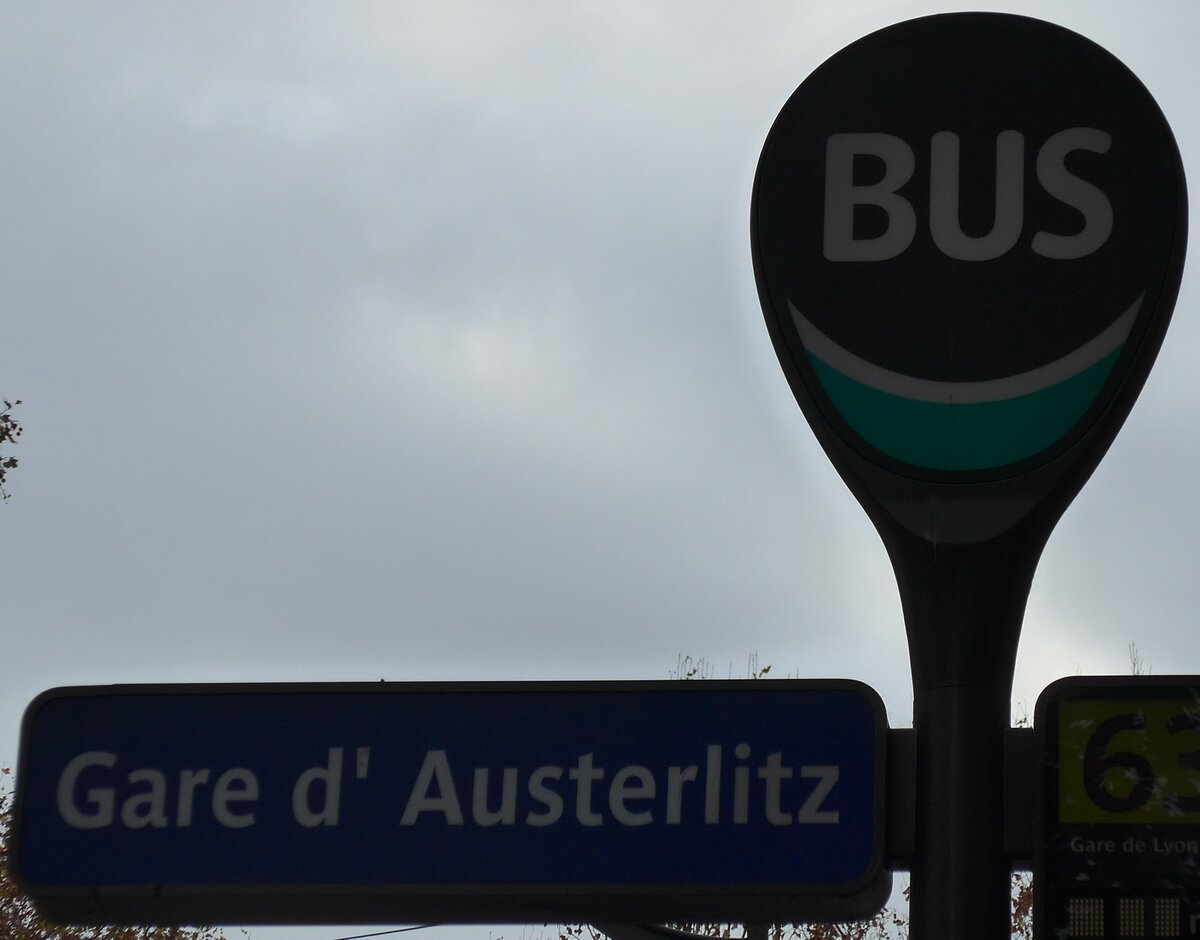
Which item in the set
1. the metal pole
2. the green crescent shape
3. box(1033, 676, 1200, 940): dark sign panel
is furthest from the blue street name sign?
the green crescent shape

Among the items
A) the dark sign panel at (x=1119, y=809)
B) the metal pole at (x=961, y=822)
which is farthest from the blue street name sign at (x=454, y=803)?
the dark sign panel at (x=1119, y=809)

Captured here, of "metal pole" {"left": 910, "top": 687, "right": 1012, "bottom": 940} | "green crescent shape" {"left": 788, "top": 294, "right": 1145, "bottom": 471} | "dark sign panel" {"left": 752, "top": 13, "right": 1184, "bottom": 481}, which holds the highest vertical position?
"dark sign panel" {"left": 752, "top": 13, "right": 1184, "bottom": 481}

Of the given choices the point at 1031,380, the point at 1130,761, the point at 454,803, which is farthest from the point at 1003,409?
the point at 454,803

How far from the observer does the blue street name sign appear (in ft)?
7.18

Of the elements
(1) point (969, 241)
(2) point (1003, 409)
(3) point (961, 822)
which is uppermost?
(1) point (969, 241)

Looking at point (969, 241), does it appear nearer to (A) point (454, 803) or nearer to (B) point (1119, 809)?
(B) point (1119, 809)

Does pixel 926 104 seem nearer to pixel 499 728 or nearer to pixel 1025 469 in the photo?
pixel 1025 469

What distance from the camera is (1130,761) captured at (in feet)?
6.86

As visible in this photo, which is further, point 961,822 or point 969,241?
point 969,241

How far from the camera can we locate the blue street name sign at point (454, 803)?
2.19m

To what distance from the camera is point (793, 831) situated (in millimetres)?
2188

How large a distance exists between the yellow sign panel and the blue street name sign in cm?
22

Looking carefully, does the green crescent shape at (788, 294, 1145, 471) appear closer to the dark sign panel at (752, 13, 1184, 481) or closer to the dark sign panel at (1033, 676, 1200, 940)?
the dark sign panel at (752, 13, 1184, 481)

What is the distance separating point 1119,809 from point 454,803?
77cm
